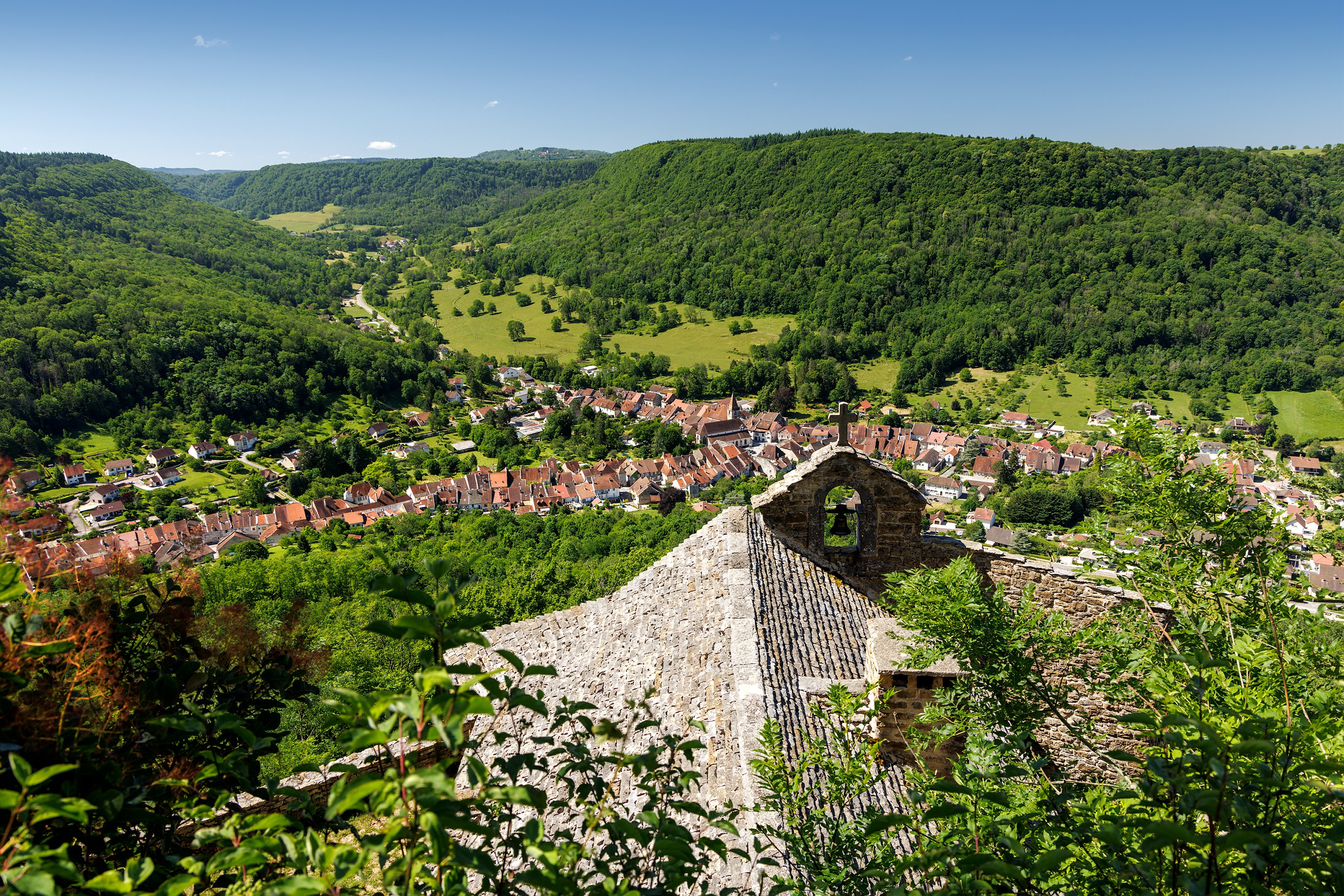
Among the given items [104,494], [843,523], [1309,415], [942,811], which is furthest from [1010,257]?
[942,811]

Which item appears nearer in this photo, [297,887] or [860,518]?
[297,887]

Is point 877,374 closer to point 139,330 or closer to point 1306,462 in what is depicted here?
point 1306,462

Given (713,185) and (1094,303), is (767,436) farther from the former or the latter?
(713,185)

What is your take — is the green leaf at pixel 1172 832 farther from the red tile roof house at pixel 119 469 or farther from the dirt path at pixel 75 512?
the red tile roof house at pixel 119 469

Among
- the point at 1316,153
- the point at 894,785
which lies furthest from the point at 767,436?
the point at 1316,153

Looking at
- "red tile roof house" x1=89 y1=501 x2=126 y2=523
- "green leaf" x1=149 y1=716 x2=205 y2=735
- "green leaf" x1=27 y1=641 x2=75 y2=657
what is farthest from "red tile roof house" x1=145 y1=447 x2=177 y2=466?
"green leaf" x1=149 y1=716 x2=205 y2=735
